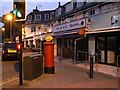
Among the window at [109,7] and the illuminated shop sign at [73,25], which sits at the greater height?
the window at [109,7]

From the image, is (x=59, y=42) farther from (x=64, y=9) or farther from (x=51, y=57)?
(x=51, y=57)

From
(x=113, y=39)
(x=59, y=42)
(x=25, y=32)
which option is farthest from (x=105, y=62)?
(x=25, y=32)

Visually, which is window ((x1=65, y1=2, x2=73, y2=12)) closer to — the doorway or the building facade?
the building facade

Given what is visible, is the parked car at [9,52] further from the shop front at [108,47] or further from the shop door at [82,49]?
the shop front at [108,47]

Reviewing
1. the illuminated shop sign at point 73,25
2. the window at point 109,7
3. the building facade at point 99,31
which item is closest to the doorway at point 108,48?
the building facade at point 99,31

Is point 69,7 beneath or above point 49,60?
above

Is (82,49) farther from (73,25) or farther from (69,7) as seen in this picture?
(69,7)

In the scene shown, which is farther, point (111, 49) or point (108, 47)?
point (108, 47)

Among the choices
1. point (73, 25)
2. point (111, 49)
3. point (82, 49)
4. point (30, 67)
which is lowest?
point (30, 67)

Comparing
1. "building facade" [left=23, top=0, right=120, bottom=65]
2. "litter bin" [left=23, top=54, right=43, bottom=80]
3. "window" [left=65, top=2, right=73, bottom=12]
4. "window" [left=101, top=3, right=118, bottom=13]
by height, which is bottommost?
"litter bin" [left=23, top=54, right=43, bottom=80]

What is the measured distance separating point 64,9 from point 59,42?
668 cm

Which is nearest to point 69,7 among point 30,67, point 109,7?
point 109,7

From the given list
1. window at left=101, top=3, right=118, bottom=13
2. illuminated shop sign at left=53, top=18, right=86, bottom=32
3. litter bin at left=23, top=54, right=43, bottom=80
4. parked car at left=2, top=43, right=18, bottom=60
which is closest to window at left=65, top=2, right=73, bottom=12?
illuminated shop sign at left=53, top=18, right=86, bottom=32

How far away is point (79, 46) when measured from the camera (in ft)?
78.4
